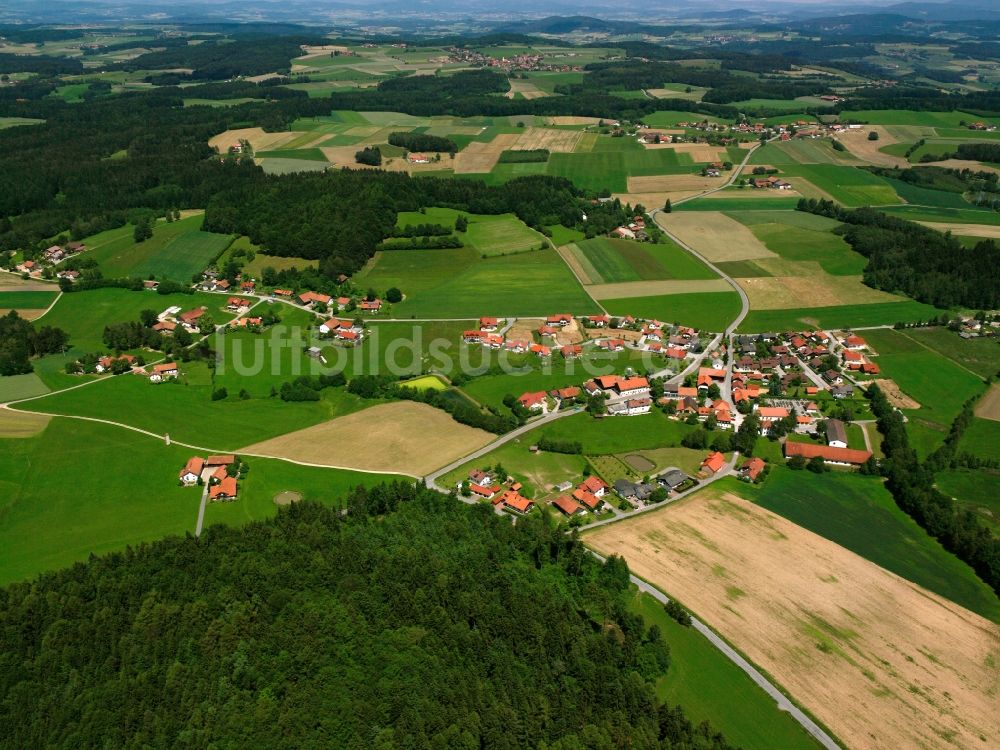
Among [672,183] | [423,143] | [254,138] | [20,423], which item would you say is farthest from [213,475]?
[254,138]

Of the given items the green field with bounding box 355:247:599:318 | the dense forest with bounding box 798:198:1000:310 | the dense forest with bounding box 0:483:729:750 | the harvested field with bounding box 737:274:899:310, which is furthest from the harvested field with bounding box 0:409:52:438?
the dense forest with bounding box 798:198:1000:310

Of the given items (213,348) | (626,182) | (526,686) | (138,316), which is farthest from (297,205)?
(526,686)

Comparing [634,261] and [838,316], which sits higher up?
[634,261]

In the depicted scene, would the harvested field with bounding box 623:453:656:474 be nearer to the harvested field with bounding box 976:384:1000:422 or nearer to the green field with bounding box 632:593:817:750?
the green field with bounding box 632:593:817:750

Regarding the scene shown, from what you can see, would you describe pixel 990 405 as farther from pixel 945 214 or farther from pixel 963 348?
pixel 945 214

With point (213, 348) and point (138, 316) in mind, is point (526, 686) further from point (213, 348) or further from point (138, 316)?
point (138, 316)

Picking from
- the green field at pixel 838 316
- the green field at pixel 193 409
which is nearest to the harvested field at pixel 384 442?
the green field at pixel 193 409
